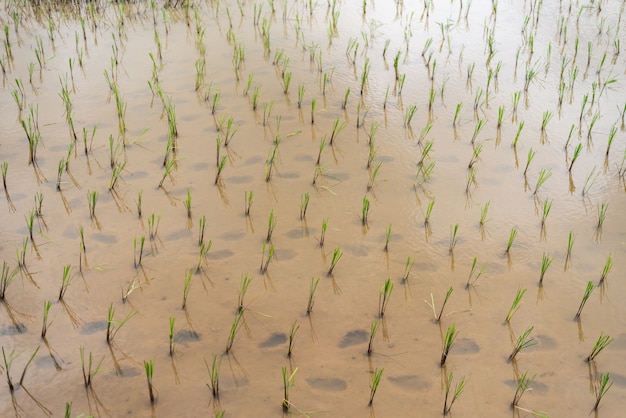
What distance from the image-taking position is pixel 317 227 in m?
2.73

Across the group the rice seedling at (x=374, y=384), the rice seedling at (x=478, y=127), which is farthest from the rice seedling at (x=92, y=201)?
the rice seedling at (x=478, y=127)

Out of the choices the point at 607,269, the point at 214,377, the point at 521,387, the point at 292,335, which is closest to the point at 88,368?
the point at 214,377

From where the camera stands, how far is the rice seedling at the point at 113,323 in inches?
83.5

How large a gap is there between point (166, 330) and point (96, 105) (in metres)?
2.05

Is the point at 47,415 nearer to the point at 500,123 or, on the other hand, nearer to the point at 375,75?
the point at 500,123

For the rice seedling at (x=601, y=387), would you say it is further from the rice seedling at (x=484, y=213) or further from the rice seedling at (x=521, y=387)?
the rice seedling at (x=484, y=213)

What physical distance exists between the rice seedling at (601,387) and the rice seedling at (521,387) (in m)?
0.20

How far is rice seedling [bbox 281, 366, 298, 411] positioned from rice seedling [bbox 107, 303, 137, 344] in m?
0.61

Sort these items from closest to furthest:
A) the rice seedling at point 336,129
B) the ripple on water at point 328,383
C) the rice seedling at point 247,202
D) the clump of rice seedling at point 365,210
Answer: the ripple on water at point 328,383, the clump of rice seedling at point 365,210, the rice seedling at point 247,202, the rice seedling at point 336,129

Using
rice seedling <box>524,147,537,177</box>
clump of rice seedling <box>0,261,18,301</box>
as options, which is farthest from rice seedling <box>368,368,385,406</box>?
rice seedling <box>524,147,537,177</box>

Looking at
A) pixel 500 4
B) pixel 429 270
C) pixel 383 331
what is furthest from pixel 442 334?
pixel 500 4

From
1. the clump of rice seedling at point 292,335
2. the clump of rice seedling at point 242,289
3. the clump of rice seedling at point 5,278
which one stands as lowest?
the clump of rice seedling at point 292,335

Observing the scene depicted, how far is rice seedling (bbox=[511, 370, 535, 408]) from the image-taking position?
1938 millimetres

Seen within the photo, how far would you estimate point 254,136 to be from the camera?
345 centimetres
